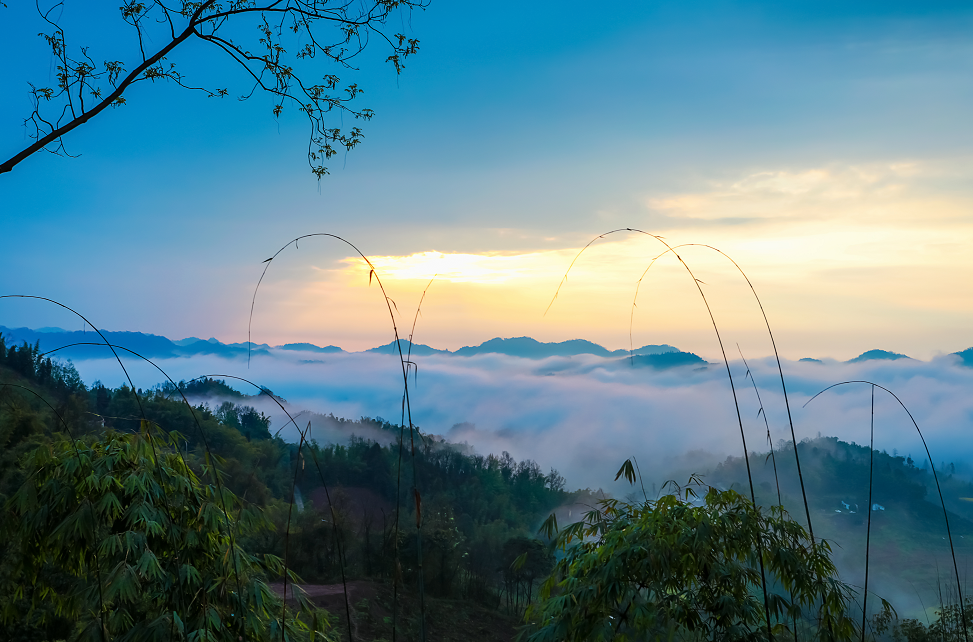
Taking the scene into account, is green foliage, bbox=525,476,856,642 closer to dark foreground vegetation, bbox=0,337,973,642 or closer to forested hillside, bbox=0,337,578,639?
dark foreground vegetation, bbox=0,337,973,642

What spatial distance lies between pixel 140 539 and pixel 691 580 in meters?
2.31

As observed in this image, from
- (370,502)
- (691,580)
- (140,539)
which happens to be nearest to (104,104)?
(140,539)

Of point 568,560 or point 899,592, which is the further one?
point 899,592

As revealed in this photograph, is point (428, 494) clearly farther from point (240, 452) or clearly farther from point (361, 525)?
point (240, 452)

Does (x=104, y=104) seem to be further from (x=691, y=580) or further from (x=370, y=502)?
(x=370, y=502)

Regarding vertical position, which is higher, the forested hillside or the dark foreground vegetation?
the dark foreground vegetation

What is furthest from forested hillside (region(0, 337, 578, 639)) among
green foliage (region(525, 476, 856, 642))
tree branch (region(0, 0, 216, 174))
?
green foliage (region(525, 476, 856, 642))

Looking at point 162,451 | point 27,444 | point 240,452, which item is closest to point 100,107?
point 162,451

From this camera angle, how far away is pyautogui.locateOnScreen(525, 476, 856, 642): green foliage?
217 centimetres

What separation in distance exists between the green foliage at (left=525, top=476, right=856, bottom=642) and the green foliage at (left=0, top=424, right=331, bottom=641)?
1136mm

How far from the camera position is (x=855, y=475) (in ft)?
87.5

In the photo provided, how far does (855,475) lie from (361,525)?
23.9 m

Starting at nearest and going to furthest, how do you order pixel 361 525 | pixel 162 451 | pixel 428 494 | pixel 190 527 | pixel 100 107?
pixel 190 527, pixel 162 451, pixel 100 107, pixel 361 525, pixel 428 494

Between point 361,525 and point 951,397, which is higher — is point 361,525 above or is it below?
below
